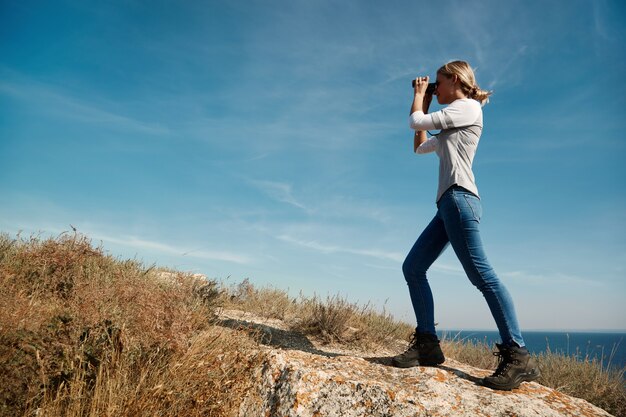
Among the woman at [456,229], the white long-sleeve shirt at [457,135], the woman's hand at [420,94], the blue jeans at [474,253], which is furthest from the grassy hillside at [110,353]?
the woman's hand at [420,94]

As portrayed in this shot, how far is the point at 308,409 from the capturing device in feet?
9.01

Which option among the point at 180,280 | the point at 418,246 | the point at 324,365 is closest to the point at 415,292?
the point at 418,246

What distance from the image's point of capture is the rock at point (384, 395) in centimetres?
259

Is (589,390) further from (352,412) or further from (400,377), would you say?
(352,412)

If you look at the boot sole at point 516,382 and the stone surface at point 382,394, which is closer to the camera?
the stone surface at point 382,394

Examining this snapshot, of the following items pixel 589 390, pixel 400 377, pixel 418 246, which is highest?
pixel 418 246

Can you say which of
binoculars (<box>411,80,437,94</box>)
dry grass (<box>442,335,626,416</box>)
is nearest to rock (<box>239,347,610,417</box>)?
binoculars (<box>411,80,437,94</box>)

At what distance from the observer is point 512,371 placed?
2803mm

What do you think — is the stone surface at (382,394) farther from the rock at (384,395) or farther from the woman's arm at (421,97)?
the woman's arm at (421,97)

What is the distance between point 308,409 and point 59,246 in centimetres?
500

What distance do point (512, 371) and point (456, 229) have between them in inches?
42.9

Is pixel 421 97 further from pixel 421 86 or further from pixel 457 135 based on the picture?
pixel 457 135

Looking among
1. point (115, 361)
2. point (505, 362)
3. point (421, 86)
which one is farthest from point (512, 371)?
point (115, 361)

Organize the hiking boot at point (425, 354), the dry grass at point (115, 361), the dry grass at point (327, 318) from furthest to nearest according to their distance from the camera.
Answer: the dry grass at point (327, 318) → the hiking boot at point (425, 354) → the dry grass at point (115, 361)
